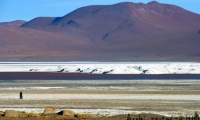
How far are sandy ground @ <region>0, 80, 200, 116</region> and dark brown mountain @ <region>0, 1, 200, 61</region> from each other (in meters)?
76.6

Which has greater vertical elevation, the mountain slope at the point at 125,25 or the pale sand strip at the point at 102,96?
the mountain slope at the point at 125,25

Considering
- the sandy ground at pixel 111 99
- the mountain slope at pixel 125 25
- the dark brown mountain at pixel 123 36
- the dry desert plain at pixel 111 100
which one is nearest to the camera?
the dry desert plain at pixel 111 100

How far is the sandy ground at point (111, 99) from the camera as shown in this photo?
21547 millimetres

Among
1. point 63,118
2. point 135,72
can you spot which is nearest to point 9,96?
point 63,118

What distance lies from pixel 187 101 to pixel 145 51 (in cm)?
10442

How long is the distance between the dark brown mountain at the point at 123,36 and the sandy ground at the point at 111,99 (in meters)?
76.6

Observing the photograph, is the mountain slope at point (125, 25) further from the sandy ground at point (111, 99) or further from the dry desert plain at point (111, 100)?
the dry desert plain at point (111, 100)

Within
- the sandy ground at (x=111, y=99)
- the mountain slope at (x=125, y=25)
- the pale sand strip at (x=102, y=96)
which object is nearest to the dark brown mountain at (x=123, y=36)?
the mountain slope at (x=125, y=25)

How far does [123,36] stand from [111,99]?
14005 centimetres

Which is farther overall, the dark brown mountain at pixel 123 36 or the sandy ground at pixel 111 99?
the dark brown mountain at pixel 123 36

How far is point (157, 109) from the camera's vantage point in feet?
70.7

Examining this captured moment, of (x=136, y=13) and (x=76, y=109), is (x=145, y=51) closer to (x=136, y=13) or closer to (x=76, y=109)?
(x=136, y=13)

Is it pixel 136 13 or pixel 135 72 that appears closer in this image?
pixel 135 72

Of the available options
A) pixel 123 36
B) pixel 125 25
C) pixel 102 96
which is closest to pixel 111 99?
pixel 102 96
